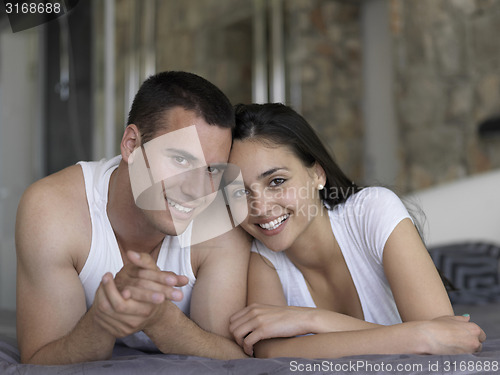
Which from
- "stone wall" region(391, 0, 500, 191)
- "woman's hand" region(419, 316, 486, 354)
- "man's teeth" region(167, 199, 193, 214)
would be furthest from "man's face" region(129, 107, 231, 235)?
"stone wall" region(391, 0, 500, 191)

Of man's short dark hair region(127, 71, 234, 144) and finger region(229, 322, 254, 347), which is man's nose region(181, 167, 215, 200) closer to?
man's short dark hair region(127, 71, 234, 144)

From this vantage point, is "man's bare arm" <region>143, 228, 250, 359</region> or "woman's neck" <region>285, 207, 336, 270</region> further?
"woman's neck" <region>285, 207, 336, 270</region>

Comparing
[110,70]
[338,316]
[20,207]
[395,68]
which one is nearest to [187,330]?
[338,316]

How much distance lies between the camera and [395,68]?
3.34 m

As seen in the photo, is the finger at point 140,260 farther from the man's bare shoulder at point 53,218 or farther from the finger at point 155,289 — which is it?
the man's bare shoulder at point 53,218

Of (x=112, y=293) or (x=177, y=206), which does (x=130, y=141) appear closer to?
(x=177, y=206)

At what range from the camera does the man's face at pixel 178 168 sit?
1.06m

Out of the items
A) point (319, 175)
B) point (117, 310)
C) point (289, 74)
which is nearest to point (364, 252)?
point (319, 175)

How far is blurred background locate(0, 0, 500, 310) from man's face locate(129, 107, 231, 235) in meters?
1.60

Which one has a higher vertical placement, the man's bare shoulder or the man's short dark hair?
the man's short dark hair

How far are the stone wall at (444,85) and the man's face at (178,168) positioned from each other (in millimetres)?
2114

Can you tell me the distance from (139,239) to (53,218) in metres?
0.20

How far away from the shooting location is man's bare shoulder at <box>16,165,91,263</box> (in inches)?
42.7

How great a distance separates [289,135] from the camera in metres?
1.30
